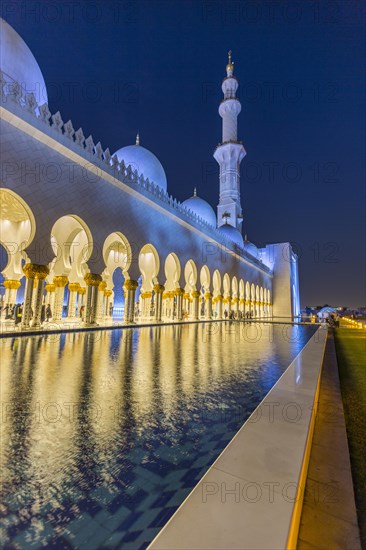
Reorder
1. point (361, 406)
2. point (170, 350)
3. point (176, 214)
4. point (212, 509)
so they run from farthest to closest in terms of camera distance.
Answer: point (176, 214) → point (170, 350) → point (361, 406) → point (212, 509)

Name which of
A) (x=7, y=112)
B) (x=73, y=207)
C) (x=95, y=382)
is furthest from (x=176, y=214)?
(x=95, y=382)

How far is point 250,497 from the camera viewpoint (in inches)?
40.3

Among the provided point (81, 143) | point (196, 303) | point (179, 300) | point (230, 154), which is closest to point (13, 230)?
point (81, 143)

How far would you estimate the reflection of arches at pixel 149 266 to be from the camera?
42.2 ft

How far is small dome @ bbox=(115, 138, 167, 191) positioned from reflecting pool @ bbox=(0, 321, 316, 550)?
1267 cm

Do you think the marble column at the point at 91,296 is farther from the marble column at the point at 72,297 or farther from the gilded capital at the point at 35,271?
the marble column at the point at 72,297

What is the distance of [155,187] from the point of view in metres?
13.3

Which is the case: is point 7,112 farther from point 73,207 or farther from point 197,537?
point 197,537

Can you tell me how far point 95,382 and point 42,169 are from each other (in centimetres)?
741

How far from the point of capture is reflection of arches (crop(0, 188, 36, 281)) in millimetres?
10438

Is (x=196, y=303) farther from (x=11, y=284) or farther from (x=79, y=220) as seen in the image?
(x=11, y=284)

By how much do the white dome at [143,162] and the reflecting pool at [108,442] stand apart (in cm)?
1267

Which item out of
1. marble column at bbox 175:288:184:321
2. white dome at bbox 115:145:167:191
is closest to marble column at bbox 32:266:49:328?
marble column at bbox 175:288:184:321

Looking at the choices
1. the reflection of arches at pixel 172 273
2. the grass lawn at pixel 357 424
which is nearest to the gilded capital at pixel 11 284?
the reflection of arches at pixel 172 273
